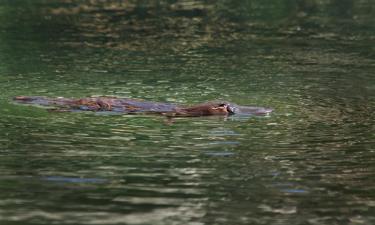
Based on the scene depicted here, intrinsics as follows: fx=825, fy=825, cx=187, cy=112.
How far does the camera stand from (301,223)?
8977 mm

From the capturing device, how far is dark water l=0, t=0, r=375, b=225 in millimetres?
9656

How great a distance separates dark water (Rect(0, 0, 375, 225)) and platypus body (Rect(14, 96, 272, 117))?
1.07 feet

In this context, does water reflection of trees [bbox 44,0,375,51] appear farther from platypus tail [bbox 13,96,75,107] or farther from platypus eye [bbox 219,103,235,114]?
platypus eye [bbox 219,103,235,114]

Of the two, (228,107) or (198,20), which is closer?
(228,107)

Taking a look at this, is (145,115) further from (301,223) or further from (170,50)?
(170,50)

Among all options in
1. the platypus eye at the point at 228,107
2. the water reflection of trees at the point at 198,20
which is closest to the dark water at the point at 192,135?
the water reflection of trees at the point at 198,20

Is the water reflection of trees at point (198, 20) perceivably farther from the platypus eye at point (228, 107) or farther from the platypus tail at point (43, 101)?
the platypus eye at point (228, 107)

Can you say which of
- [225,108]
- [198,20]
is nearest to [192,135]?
[225,108]

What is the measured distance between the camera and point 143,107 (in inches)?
593

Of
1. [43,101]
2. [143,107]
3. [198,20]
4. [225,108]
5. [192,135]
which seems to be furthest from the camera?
[198,20]

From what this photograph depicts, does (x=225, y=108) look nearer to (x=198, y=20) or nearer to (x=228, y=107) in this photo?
(x=228, y=107)

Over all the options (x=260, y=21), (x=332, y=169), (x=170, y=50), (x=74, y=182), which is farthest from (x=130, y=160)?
(x=260, y=21)

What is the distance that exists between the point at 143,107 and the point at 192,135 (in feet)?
6.61

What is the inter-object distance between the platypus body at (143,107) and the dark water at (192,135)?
0.33 meters
